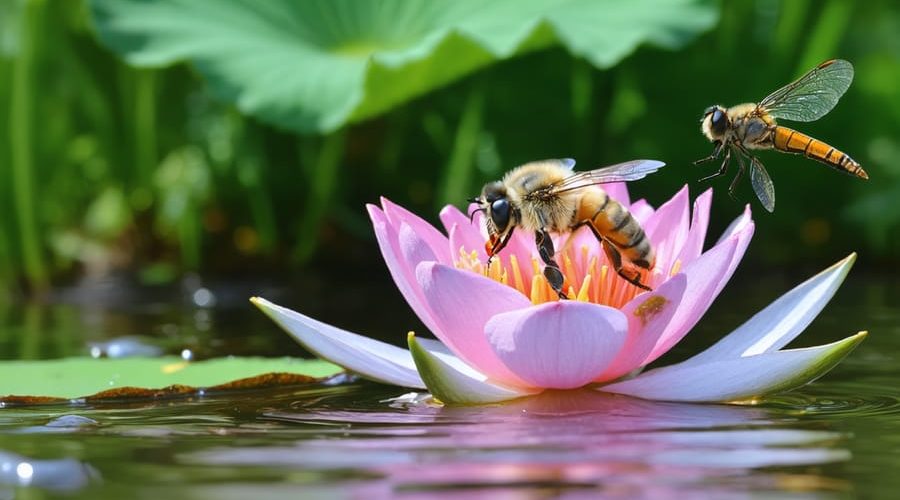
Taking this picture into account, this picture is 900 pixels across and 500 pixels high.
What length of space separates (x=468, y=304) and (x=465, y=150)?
14.7 feet

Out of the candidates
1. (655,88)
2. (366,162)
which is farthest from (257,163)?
(655,88)

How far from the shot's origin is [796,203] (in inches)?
280

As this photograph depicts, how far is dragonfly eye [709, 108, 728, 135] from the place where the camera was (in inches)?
122

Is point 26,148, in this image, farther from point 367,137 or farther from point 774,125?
point 774,125

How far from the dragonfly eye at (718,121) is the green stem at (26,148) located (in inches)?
164

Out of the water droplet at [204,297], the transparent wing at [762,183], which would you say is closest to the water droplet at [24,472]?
the transparent wing at [762,183]

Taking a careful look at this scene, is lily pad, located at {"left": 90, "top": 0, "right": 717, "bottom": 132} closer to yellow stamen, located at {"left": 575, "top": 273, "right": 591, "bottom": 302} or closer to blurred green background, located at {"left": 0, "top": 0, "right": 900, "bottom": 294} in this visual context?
blurred green background, located at {"left": 0, "top": 0, "right": 900, "bottom": 294}

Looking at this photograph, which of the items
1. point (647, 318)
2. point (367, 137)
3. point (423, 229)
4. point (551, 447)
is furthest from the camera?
point (367, 137)

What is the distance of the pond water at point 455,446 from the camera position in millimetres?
1688

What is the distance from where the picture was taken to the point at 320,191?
6734 millimetres

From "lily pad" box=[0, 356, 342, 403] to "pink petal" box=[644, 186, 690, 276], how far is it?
0.83m

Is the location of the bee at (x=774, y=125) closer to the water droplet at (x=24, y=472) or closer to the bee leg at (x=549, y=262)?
the bee leg at (x=549, y=262)

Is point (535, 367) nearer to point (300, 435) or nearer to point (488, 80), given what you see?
point (300, 435)

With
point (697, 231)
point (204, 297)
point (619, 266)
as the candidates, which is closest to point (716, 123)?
point (697, 231)
